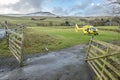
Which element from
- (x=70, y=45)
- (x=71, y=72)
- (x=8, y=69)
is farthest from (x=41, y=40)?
(x=71, y=72)

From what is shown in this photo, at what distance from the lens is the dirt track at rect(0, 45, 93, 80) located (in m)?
12.6

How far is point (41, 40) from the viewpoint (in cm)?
2391

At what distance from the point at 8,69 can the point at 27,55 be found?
12.6 ft

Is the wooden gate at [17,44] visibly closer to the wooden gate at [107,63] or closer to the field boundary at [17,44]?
the field boundary at [17,44]

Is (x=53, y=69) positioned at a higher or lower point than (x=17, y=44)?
lower

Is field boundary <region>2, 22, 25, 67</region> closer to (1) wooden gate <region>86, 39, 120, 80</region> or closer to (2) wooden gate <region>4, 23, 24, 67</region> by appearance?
(2) wooden gate <region>4, 23, 24, 67</region>

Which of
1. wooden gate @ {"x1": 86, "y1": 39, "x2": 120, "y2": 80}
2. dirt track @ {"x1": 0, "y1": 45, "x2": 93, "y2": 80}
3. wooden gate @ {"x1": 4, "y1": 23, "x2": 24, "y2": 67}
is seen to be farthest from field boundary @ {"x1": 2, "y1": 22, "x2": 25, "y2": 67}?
wooden gate @ {"x1": 86, "y1": 39, "x2": 120, "y2": 80}

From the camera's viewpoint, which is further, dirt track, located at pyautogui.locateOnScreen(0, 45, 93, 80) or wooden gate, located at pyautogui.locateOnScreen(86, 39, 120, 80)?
dirt track, located at pyautogui.locateOnScreen(0, 45, 93, 80)

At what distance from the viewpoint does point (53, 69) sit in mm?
14094

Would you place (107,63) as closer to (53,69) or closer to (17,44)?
(53,69)

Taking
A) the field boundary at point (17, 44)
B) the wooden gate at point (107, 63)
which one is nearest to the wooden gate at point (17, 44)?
the field boundary at point (17, 44)

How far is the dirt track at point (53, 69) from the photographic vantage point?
41.5ft

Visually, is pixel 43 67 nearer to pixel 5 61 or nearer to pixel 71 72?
pixel 71 72

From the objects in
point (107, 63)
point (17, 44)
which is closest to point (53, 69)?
point (107, 63)
